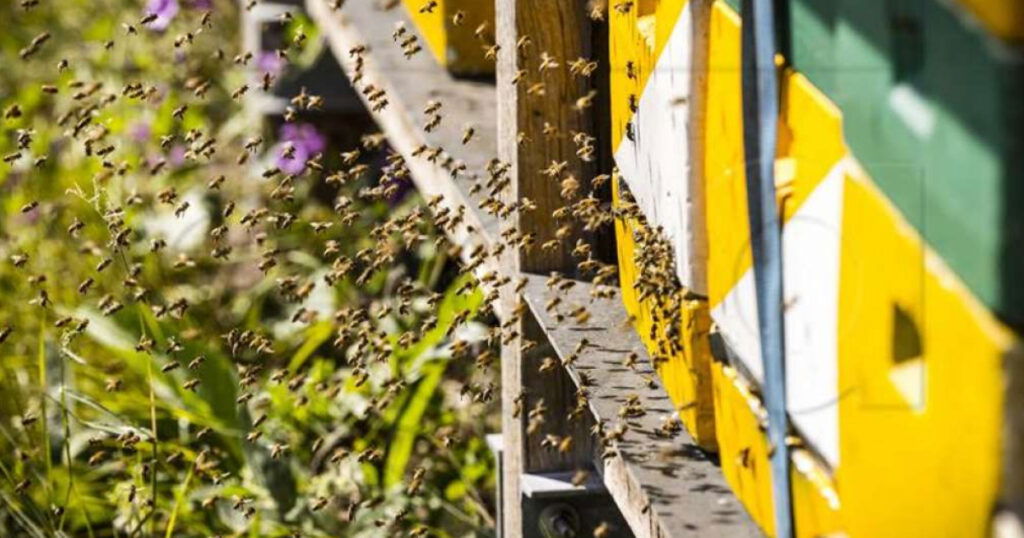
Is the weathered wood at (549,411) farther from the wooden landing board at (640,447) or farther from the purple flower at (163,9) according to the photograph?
the purple flower at (163,9)

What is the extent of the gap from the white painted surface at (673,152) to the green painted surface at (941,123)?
15.2 inches

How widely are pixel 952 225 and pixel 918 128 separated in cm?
10

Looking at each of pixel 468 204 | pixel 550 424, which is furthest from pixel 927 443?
pixel 468 204

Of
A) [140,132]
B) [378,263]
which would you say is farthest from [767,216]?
[140,132]

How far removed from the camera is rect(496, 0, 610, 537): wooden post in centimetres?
278

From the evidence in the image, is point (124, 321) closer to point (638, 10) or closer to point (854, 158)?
point (638, 10)

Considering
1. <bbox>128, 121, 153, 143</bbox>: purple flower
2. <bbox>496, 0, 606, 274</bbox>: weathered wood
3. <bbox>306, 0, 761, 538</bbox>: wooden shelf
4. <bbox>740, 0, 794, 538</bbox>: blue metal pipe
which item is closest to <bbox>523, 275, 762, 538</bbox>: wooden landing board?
<bbox>306, 0, 761, 538</bbox>: wooden shelf

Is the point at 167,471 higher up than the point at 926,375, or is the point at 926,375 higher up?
the point at 926,375

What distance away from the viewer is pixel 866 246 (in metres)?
1.62

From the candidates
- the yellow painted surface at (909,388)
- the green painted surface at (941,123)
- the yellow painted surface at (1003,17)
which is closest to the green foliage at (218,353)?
the yellow painted surface at (909,388)

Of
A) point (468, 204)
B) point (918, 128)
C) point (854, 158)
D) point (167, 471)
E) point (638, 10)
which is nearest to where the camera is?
point (918, 128)

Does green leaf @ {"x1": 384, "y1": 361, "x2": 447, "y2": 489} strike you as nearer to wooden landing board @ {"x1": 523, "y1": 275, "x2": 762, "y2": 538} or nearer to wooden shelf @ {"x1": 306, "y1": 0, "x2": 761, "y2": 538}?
wooden shelf @ {"x1": 306, "y1": 0, "x2": 761, "y2": 538}

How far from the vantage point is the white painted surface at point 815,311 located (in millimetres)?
1713

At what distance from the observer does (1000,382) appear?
1368 mm
